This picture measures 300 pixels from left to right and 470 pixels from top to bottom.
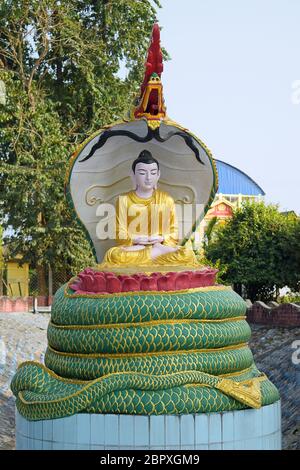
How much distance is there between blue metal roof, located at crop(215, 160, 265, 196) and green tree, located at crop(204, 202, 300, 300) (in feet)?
58.1

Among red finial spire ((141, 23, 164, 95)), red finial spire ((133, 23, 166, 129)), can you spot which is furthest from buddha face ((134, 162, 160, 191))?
red finial spire ((141, 23, 164, 95))

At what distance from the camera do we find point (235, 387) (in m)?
8.66

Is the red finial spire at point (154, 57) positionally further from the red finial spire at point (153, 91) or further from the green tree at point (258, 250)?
the green tree at point (258, 250)

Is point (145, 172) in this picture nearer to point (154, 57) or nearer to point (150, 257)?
point (150, 257)

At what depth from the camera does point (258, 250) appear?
23641 millimetres

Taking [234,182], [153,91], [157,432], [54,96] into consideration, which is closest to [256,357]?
[153,91]

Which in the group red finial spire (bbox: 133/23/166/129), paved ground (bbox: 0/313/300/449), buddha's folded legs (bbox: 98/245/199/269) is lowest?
paved ground (bbox: 0/313/300/449)

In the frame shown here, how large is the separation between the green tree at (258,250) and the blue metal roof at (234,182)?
17716 millimetres

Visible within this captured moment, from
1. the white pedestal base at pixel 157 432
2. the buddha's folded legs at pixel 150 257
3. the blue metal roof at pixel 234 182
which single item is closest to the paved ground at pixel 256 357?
the white pedestal base at pixel 157 432

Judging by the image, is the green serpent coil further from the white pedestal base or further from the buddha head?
the buddha head

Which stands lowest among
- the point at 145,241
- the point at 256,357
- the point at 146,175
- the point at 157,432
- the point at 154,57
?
the point at 256,357

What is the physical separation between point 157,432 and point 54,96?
1985 centimetres

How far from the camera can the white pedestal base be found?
822cm

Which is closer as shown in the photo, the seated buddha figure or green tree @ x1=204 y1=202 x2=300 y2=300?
the seated buddha figure
